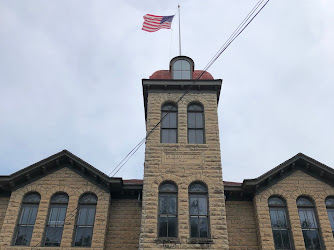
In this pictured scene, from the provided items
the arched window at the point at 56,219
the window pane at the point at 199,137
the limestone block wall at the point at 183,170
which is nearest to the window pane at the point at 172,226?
the limestone block wall at the point at 183,170

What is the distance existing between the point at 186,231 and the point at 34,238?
6.61 metres

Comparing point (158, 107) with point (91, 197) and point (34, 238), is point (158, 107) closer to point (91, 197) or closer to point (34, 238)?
point (91, 197)

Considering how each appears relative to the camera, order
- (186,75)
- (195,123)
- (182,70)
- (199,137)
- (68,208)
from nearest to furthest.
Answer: (68,208) → (199,137) → (195,123) → (186,75) → (182,70)

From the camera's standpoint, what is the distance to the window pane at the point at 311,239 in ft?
54.6

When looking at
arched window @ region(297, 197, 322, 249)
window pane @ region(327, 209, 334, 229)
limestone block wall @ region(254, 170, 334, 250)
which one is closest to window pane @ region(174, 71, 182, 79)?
limestone block wall @ region(254, 170, 334, 250)

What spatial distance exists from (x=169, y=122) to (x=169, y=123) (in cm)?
8

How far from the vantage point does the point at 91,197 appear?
1809 cm

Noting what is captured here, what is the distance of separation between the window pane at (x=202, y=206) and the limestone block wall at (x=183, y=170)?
11.6 inches

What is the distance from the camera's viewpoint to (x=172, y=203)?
56.6 ft

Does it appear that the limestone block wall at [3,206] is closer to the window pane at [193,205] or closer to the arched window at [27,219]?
the arched window at [27,219]

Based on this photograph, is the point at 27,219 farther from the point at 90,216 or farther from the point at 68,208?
the point at 90,216

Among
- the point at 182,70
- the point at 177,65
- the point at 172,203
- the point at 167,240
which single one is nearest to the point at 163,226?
the point at 167,240

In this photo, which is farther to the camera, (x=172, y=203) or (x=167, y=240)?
(x=172, y=203)

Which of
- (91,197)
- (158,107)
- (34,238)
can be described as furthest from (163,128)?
(34,238)
